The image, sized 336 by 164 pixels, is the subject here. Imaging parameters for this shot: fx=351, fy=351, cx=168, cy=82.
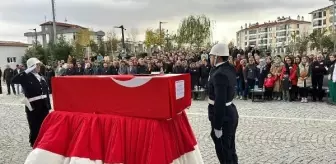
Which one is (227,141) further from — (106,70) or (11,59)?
(11,59)

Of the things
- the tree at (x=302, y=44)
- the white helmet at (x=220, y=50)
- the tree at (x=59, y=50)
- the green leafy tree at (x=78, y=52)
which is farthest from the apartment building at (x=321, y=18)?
the white helmet at (x=220, y=50)

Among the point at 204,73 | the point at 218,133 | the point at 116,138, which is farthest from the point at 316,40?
the point at 116,138

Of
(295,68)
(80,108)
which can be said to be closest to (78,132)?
(80,108)

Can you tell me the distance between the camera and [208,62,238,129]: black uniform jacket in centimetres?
465

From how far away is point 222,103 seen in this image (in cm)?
462

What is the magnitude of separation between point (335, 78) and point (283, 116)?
3352 millimetres

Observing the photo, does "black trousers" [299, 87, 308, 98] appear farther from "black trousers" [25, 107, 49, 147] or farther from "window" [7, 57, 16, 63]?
"window" [7, 57, 16, 63]

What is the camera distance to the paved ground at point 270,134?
623 centimetres

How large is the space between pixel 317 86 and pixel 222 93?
33.7 ft

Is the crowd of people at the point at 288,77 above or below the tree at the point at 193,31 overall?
below

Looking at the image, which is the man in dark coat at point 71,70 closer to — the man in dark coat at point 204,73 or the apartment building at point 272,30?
the man in dark coat at point 204,73

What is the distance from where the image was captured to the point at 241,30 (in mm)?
171500

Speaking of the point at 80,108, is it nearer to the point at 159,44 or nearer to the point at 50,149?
the point at 50,149

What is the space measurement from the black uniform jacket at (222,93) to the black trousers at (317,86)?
9649 millimetres
